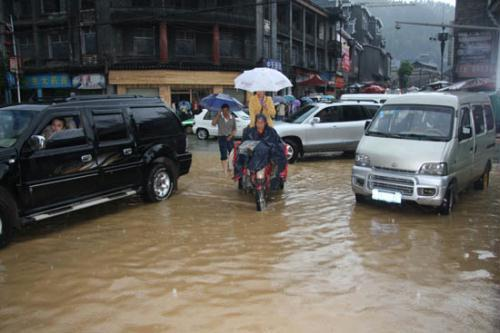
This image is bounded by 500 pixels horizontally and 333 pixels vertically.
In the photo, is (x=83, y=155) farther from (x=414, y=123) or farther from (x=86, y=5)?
(x=86, y=5)

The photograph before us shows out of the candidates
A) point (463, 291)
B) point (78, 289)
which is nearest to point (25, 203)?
point (78, 289)

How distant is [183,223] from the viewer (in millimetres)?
7234

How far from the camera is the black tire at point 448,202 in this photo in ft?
24.2

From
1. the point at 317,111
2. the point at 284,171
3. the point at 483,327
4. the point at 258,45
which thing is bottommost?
the point at 483,327

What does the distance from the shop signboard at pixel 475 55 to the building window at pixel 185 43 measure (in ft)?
72.9

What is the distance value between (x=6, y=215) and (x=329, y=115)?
9.92 meters

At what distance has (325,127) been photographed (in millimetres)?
13547

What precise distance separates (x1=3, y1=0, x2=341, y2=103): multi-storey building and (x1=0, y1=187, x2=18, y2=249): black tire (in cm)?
2421

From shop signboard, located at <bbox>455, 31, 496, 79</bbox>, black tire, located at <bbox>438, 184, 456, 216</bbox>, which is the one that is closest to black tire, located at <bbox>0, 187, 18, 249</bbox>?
black tire, located at <bbox>438, 184, 456, 216</bbox>

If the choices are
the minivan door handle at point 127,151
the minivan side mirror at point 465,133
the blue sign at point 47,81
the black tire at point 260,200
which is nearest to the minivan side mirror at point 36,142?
the minivan door handle at point 127,151

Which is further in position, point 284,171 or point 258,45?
point 258,45

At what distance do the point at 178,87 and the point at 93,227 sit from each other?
80.7 ft

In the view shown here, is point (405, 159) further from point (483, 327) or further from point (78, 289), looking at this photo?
point (78, 289)

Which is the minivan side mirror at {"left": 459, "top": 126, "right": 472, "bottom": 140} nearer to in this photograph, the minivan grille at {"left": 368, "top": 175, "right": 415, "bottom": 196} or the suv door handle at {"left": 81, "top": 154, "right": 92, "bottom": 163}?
the minivan grille at {"left": 368, "top": 175, "right": 415, "bottom": 196}
